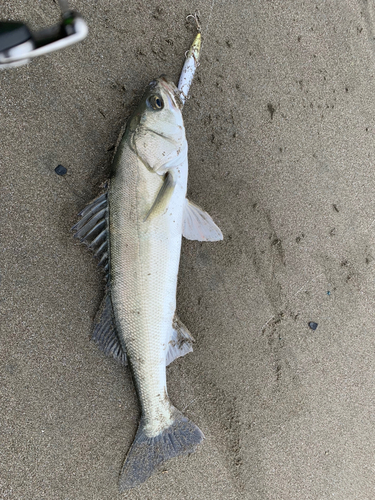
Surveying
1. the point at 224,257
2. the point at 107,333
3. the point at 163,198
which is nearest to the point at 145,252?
the point at 163,198

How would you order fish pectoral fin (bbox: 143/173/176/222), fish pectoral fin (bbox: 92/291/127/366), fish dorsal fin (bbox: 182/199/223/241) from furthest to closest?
1. fish dorsal fin (bbox: 182/199/223/241)
2. fish pectoral fin (bbox: 92/291/127/366)
3. fish pectoral fin (bbox: 143/173/176/222)

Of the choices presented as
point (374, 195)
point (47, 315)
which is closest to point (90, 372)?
point (47, 315)

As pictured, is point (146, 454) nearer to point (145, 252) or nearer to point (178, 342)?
point (178, 342)

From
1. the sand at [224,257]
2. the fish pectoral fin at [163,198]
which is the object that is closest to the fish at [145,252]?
the fish pectoral fin at [163,198]

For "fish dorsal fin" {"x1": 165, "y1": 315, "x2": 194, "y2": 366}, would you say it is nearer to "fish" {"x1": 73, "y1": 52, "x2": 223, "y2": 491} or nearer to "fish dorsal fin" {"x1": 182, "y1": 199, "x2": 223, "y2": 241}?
"fish" {"x1": 73, "y1": 52, "x2": 223, "y2": 491}

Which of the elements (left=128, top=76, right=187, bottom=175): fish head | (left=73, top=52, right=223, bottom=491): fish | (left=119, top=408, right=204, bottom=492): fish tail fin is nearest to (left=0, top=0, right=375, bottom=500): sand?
(left=119, top=408, right=204, bottom=492): fish tail fin

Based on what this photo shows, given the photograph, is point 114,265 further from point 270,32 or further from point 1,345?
point 270,32

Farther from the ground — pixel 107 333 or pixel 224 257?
pixel 224 257
